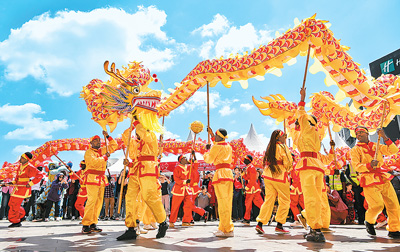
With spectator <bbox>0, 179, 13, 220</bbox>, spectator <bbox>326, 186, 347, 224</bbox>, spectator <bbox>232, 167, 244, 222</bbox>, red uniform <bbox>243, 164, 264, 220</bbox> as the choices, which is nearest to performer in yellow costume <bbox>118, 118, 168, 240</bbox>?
red uniform <bbox>243, 164, 264, 220</bbox>

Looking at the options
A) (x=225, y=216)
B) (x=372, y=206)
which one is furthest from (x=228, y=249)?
(x=372, y=206)

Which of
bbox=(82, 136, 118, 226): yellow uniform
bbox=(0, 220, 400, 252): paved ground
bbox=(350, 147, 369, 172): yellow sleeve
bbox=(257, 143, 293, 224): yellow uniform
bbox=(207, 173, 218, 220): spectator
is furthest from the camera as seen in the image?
bbox=(207, 173, 218, 220): spectator

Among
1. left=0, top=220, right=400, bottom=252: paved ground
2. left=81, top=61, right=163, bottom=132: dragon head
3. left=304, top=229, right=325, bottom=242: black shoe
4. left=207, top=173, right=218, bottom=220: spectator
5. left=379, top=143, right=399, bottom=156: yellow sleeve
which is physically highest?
left=81, top=61, right=163, bottom=132: dragon head

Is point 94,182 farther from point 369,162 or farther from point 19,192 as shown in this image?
point 369,162

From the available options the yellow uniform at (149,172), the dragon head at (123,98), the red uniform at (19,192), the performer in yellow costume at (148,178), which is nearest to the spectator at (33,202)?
the red uniform at (19,192)

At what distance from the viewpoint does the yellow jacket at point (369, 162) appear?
4.84 meters

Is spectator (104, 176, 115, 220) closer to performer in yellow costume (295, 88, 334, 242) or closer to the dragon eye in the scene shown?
the dragon eye

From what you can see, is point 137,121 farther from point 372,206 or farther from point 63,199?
point 63,199

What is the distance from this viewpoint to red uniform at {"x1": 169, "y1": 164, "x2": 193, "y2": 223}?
7.72 m

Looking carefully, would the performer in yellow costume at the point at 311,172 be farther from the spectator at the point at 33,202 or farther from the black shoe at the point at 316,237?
the spectator at the point at 33,202

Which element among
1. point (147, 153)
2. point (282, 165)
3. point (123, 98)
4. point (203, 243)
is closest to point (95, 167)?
point (123, 98)

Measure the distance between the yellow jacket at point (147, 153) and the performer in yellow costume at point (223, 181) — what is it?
3.72 feet

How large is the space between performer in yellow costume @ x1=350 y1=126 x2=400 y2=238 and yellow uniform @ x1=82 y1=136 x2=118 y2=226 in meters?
4.81

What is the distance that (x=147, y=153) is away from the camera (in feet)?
15.5
